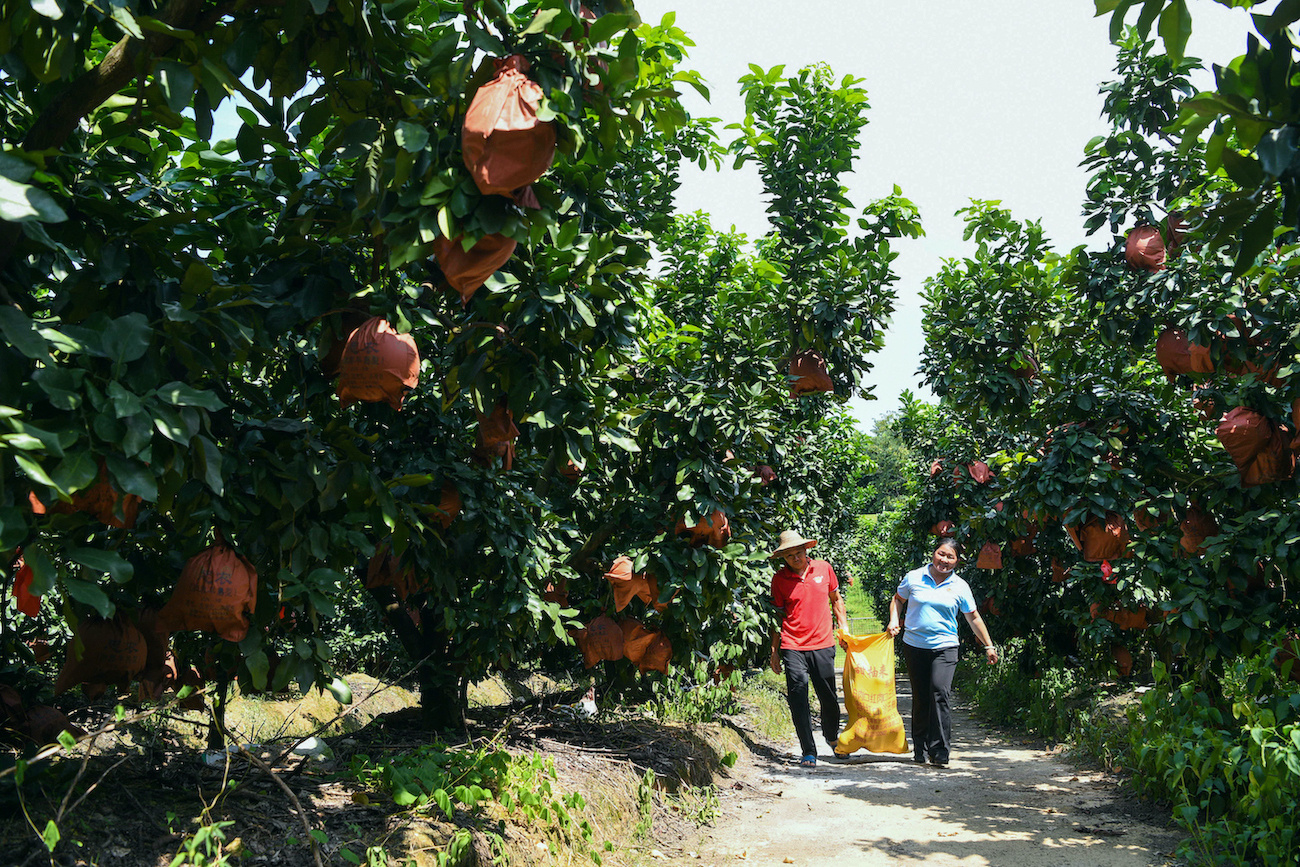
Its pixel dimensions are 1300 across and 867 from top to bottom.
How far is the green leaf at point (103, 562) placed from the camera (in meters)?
1.99

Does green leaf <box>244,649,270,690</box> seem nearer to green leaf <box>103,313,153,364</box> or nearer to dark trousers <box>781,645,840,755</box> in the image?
green leaf <box>103,313,153,364</box>

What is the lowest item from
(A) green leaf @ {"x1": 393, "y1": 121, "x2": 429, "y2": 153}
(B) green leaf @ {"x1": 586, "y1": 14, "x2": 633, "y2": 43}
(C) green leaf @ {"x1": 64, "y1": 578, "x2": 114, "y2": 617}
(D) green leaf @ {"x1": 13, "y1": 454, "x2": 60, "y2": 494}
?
(C) green leaf @ {"x1": 64, "y1": 578, "x2": 114, "y2": 617}

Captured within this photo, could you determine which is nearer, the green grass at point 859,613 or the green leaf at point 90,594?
the green leaf at point 90,594

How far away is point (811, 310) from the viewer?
7242 millimetres

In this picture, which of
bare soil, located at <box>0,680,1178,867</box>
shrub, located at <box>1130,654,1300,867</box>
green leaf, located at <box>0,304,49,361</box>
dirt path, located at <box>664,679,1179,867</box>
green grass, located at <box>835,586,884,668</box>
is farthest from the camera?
green grass, located at <box>835,586,884,668</box>

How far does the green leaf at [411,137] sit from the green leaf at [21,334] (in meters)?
0.92

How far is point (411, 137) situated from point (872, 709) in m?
5.64

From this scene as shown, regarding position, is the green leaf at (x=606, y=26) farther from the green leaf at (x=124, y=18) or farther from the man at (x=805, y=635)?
the man at (x=805, y=635)

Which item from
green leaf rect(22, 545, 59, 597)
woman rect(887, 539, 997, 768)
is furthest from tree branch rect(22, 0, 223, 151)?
woman rect(887, 539, 997, 768)

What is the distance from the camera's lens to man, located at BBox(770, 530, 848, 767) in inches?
271

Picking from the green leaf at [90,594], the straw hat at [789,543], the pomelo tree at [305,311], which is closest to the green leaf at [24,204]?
the pomelo tree at [305,311]

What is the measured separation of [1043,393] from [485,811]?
5469 mm

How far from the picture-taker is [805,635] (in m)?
6.99

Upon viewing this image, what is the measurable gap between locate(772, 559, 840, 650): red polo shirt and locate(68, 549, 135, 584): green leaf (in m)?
5.65
